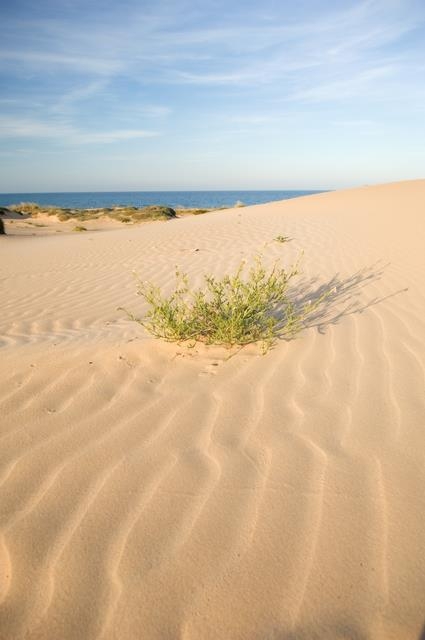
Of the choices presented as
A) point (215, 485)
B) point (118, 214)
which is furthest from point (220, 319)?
point (118, 214)

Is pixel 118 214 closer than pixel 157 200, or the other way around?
pixel 118 214

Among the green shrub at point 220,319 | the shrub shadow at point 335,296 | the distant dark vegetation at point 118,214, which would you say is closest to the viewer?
the green shrub at point 220,319

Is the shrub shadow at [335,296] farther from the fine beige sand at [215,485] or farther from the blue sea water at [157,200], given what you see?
the blue sea water at [157,200]

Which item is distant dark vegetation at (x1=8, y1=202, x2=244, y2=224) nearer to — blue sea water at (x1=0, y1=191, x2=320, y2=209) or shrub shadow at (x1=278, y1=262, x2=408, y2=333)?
blue sea water at (x1=0, y1=191, x2=320, y2=209)

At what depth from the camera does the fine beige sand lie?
1.35 meters

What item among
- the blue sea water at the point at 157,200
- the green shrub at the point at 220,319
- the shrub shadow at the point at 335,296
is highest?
the green shrub at the point at 220,319

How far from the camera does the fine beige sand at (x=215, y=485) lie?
135 centimetres

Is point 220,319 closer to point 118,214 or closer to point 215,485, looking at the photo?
point 215,485

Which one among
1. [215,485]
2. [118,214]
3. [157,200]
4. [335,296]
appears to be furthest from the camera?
[157,200]

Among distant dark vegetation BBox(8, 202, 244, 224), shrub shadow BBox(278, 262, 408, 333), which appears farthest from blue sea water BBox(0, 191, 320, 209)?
shrub shadow BBox(278, 262, 408, 333)

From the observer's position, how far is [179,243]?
9750 millimetres

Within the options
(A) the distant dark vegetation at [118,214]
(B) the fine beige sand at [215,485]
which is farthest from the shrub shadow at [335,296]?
(A) the distant dark vegetation at [118,214]

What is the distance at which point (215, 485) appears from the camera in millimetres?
1834

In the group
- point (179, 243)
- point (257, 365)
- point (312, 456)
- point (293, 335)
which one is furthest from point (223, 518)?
point (179, 243)
